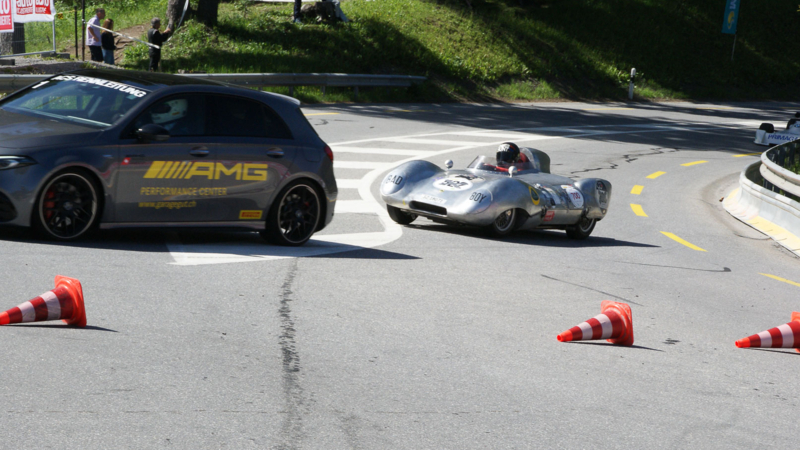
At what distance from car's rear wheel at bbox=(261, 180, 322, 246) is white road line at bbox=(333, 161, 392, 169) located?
6.24 meters

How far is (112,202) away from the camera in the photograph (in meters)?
7.76

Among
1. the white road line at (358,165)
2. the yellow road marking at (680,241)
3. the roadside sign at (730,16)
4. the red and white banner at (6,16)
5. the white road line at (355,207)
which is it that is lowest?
the yellow road marking at (680,241)

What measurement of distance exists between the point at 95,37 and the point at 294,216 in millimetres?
17339

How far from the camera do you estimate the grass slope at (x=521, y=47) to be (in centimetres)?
2872

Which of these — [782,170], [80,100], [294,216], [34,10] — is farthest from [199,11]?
[80,100]

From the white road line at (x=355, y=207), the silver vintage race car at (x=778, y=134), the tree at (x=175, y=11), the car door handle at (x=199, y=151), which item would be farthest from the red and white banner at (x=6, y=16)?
the silver vintage race car at (x=778, y=134)

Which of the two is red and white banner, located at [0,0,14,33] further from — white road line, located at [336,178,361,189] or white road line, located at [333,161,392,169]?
white road line, located at [336,178,361,189]

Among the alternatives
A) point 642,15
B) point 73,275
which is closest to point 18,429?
point 73,275

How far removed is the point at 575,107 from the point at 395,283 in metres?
25.0

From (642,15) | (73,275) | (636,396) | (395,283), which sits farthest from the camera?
(642,15)

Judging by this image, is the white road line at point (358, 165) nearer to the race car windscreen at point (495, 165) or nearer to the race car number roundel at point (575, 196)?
the race car windscreen at point (495, 165)

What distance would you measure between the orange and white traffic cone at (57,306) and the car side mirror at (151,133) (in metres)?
2.56

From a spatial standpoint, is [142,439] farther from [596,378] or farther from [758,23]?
[758,23]

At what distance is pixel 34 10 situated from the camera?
22.0 m
